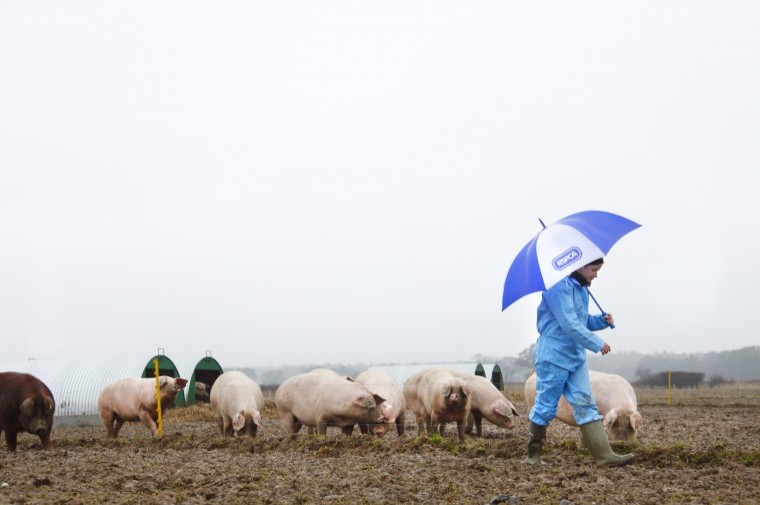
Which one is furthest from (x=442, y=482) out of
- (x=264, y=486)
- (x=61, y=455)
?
(x=61, y=455)

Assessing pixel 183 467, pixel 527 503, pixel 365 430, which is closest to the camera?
pixel 527 503

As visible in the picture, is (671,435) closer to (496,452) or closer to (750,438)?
(750,438)

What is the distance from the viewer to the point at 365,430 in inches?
425

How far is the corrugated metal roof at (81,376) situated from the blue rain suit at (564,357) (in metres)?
15.4

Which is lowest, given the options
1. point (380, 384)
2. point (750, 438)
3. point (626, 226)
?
point (750, 438)

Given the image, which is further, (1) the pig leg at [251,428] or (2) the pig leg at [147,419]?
(2) the pig leg at [147,419]

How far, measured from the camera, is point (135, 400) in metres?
14.2

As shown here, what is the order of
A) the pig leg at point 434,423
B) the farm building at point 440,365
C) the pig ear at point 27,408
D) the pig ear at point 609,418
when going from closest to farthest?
the pig ear at point 609,418, the pig leg at point 434,423, the pig ear at point 27,408, the farm building at point 440,365

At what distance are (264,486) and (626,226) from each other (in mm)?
3705

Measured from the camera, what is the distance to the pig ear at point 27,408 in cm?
1109

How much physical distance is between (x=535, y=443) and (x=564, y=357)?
0.85m

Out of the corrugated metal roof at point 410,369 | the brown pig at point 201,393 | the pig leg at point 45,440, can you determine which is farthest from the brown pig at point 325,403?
the corrugated metal roof at point 410,369

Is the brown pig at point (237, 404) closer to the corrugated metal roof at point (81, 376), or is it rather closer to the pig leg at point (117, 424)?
the pig leg at point (117, 424)

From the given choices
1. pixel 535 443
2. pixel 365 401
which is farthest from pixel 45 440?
pixel 535 443
